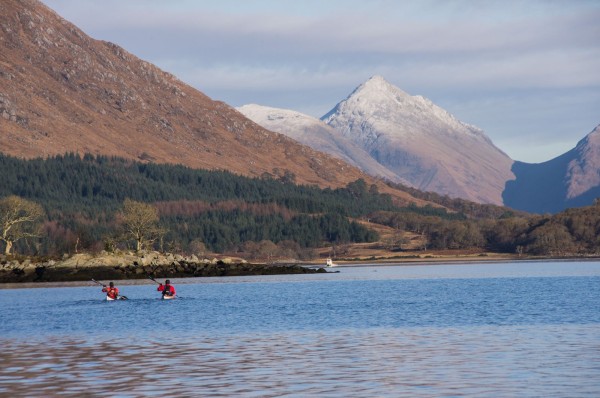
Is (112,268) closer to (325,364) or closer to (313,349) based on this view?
(313,349)

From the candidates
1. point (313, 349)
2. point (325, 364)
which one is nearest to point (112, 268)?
point (313, 349)

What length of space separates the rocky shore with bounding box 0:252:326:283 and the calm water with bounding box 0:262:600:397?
246 ft

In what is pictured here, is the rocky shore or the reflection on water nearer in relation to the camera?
the reflection on water

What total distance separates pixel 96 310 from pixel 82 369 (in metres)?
45.9

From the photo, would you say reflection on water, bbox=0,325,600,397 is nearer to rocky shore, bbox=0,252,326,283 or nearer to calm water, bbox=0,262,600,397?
calm water, bbox=0,262,600,397

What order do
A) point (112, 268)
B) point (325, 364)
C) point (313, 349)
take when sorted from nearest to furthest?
1. point (325, 364)
2. point (313, 349)
3. point (112, 268)

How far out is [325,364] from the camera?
43.7 metres

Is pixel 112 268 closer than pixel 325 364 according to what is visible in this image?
No

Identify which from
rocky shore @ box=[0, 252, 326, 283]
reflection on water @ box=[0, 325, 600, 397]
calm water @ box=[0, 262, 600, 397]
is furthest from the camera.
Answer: rocky shore @ box=[0, 252, 326, 283]

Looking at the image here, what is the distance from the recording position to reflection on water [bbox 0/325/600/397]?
120 ft

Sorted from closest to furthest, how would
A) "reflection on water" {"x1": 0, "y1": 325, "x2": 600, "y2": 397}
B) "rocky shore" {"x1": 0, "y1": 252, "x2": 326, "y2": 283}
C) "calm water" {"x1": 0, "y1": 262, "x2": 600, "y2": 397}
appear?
"reflection on water" {"x1": 0, "y1": 325, "x2": 600, "y2": 397} < "calm water" {"x1": 0, "y1": 262, "x2": 600, "y2": 397} < "rocky shore" {"x1": 0, "y1": 252, "x2": 326, "y2": 283}

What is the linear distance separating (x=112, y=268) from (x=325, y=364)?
424ft

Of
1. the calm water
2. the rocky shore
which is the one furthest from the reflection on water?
the rocky shore

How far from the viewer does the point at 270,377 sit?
131ft
